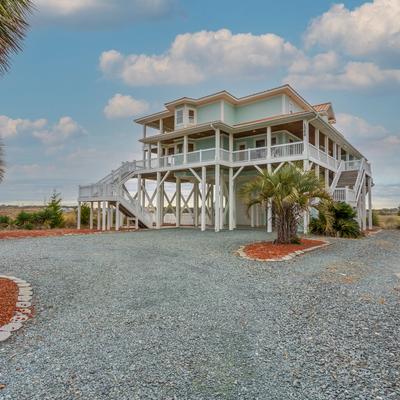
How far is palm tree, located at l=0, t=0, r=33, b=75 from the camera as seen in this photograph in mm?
4156

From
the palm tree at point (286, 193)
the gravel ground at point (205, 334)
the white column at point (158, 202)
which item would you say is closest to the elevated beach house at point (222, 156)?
the white column at point (158, 202)

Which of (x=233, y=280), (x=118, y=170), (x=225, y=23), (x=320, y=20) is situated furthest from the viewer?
(x=118, y=170)

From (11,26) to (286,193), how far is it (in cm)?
928

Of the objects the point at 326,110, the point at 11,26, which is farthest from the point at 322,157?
the point at 11,26

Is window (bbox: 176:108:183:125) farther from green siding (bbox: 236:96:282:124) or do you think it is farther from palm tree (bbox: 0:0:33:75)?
palm tree (bbox: 0:0:33:75)

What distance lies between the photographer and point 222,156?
62.0 feet

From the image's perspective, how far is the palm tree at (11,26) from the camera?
13.6ft

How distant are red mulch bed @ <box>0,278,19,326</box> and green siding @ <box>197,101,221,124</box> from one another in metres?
17.0

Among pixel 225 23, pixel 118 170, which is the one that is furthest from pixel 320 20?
pixel 118 170

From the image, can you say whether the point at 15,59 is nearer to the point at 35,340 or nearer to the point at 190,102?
the point at 35,340

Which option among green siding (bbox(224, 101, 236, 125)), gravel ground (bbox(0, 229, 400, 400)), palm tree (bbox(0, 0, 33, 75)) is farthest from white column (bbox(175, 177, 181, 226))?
palm tree (bbox(0, 0, 33, 75))

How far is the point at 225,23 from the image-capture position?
15.0 m

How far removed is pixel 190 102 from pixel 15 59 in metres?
17.8

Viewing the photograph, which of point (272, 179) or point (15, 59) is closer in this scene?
point (15, 59)
